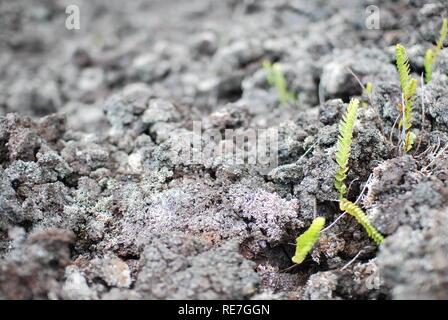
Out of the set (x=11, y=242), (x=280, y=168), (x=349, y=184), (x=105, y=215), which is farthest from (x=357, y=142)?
(x=11, y=242)

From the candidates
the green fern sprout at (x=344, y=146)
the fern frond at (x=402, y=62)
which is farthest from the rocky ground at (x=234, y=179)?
the fern frond at (x=402, y=62)

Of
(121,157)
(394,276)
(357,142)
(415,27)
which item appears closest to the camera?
(394,276)

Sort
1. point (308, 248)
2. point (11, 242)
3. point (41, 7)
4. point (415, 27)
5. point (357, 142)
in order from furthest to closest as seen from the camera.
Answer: point (41, 7), point (415, 27), point (357, 142), point (11, 242), point (308, 248)

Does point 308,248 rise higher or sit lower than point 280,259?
higher

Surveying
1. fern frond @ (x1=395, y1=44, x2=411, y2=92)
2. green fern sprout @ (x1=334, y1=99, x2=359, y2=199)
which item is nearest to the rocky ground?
green fern sprout @ (x1=334, y1=99, x2=359, y2=199)

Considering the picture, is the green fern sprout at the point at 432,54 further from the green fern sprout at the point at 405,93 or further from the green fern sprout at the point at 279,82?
the green fern sprout at the point at 279,82

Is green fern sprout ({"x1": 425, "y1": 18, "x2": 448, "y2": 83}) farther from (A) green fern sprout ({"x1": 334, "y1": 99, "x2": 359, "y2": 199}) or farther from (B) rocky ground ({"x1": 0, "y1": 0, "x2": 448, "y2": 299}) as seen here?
(A) green fern sprout ({"x1": 334, "y1": 99, "x2": 359, "y2": 199})
